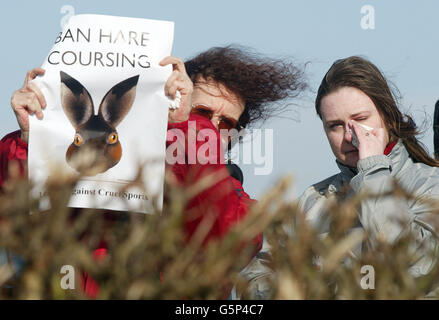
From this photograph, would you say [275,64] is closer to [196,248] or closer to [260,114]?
[260,114]

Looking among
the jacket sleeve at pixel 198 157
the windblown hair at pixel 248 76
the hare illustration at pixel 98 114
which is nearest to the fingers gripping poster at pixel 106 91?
the hare illustration at pixel 98 114

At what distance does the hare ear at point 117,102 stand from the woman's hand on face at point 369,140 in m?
1.44

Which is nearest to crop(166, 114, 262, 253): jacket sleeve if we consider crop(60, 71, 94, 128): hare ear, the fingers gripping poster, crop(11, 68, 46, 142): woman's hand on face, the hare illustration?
the fingers gripping poster

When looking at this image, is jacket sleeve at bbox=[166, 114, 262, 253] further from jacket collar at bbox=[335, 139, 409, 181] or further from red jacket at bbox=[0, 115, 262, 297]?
jacket collar at bbox=[335, 139, 409, 181]

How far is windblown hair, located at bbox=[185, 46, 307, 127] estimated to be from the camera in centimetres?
406

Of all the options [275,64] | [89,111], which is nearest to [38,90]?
[89,111]

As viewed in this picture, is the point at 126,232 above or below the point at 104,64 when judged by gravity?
below

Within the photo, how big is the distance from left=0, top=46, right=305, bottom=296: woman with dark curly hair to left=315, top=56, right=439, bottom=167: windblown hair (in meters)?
0.40

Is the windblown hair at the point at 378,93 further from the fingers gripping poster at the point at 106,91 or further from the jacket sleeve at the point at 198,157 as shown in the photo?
the fingers gripping poster at the point at 106,91

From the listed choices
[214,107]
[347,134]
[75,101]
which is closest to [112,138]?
[75,101]

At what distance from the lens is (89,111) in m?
2.70

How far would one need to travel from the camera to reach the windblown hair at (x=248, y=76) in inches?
160
